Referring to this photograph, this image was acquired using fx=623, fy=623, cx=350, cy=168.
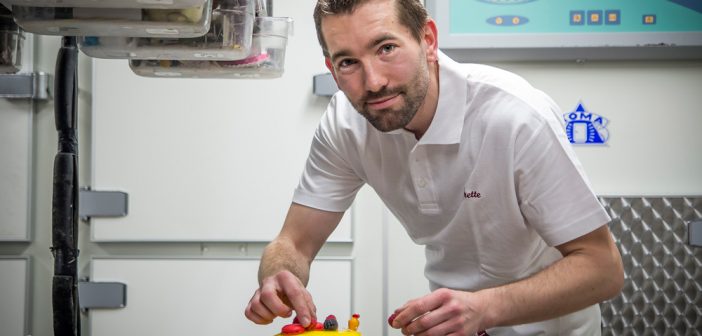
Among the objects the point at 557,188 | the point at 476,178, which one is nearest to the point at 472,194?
the point at 476,178

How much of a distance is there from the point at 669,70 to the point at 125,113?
1509 mm

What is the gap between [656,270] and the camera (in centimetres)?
169

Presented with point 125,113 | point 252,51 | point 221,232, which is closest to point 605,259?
point 252,51

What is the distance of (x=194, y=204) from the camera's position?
5.67ft

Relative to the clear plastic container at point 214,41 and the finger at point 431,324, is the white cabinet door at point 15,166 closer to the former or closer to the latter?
the clear plastic container at point 214,41

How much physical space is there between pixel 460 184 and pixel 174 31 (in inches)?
22.9

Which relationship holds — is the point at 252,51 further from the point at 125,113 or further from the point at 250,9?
the point at 125,113

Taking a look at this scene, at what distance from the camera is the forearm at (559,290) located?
3.26 ft

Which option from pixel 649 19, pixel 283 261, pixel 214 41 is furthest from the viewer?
pixel 649 19

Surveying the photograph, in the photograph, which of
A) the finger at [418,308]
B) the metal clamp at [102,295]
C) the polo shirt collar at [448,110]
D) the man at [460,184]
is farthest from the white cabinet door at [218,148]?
the finger at [418,308]

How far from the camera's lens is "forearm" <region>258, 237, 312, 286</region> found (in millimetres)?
1252

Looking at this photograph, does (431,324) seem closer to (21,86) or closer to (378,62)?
(378,62)

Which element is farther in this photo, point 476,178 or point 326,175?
point 326,175

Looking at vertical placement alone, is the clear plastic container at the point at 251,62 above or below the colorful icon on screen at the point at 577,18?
below
